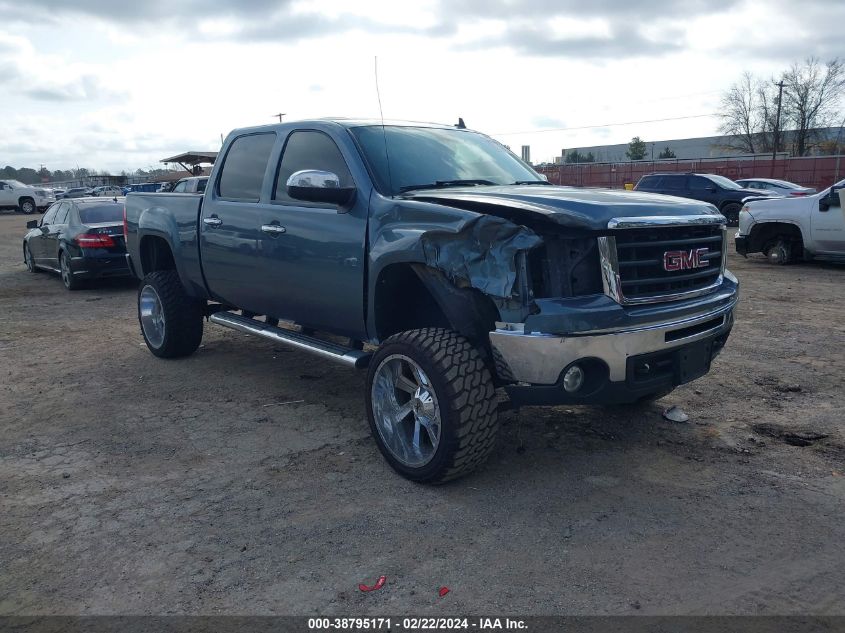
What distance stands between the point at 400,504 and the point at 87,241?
9366 mm

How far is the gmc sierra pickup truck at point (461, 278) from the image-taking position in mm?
3615

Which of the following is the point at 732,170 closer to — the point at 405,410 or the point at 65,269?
the point at 65,269

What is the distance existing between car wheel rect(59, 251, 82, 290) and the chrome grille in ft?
33.6

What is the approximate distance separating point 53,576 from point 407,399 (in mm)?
1951

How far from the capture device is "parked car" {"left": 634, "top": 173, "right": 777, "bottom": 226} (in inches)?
845

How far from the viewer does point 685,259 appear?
13.2 ft

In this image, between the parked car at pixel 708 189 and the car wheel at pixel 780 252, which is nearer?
the car wheel at pixel 780 252

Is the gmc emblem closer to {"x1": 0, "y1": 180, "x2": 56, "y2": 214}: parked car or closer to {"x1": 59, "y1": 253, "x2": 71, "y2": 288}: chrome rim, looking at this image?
{"x1": 59, "y1": 253, "x2": 71, "y2": 288}: chrome rim

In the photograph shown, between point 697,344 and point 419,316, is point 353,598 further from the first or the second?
point 697,344

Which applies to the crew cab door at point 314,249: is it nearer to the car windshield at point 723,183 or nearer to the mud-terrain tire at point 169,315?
the mud-terrain tire at point 169,315

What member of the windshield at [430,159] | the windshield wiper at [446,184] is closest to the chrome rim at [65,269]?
the windshield at [430,159]

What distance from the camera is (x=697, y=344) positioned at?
158 inches

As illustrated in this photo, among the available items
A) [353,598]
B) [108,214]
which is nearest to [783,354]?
[353,598]

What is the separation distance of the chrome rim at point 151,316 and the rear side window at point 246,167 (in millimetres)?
1556
